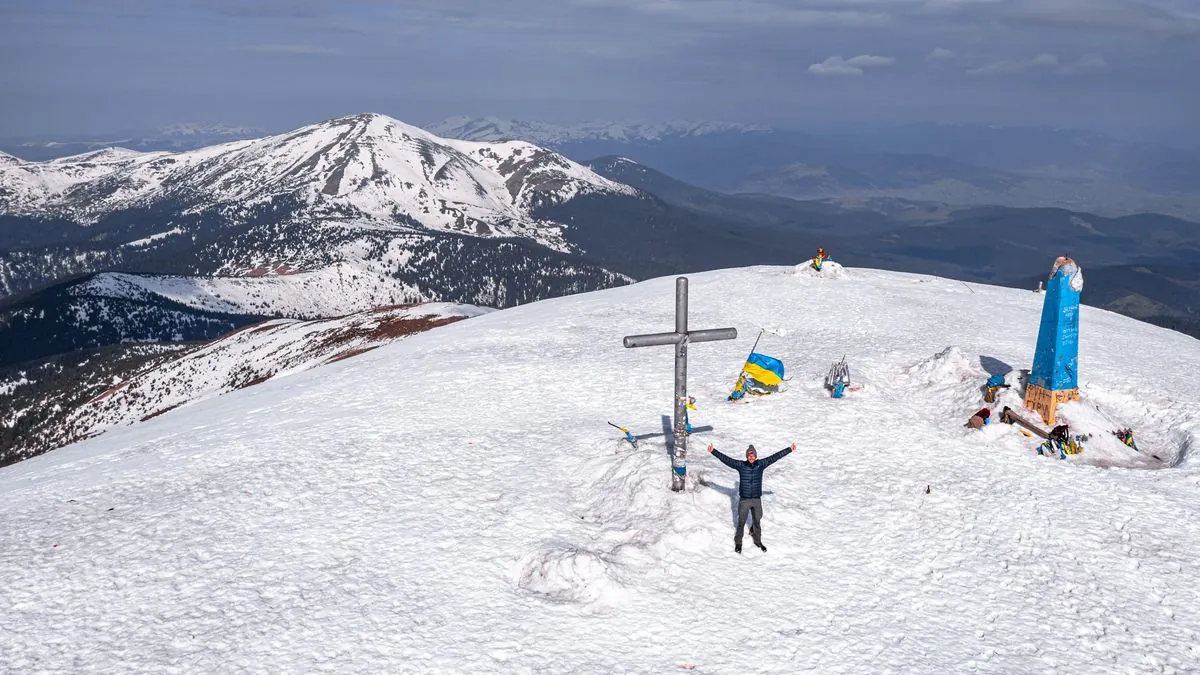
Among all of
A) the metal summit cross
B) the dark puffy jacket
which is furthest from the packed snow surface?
the dark puffy jacket

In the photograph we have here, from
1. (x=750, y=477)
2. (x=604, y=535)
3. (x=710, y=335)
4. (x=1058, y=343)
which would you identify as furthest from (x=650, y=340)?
(x=1058, y=343)

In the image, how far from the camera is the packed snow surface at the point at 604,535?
619 inches

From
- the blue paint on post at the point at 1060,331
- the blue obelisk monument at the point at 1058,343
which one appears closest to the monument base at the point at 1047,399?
the blue obelisk monument at the point at 1058,343

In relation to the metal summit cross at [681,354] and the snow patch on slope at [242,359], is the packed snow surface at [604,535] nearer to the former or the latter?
the metal summit cross at [681,354]

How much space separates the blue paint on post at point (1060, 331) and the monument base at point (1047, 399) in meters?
0.18

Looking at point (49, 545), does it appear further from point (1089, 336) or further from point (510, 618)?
point (1089, 336)

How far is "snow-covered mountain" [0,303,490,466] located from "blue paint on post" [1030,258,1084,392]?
5781 centimetres

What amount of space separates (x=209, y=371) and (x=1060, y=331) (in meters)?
118

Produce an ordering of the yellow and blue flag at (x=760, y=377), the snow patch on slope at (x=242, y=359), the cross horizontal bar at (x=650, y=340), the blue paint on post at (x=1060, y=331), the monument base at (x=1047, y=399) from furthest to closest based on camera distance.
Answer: the snow patch on slope at (x=242, y=359), the yellow and blue flag at (x=760, y=377), the monument base at (x=1047, y=399), the blue paint on post at (x=1060, y=331), the cross horizontal bar at (x=650, y=340)

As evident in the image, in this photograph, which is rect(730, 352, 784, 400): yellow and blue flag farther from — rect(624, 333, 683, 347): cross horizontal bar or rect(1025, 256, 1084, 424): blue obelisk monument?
rect(624, 333, 683, 347): cross horizontal bar

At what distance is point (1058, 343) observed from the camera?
27.1 metres

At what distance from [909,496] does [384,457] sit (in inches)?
661

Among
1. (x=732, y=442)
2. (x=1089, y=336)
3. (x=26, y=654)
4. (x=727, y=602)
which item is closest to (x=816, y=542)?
(x=727, y=602)

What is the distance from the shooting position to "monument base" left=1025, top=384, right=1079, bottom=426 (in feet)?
89.5
